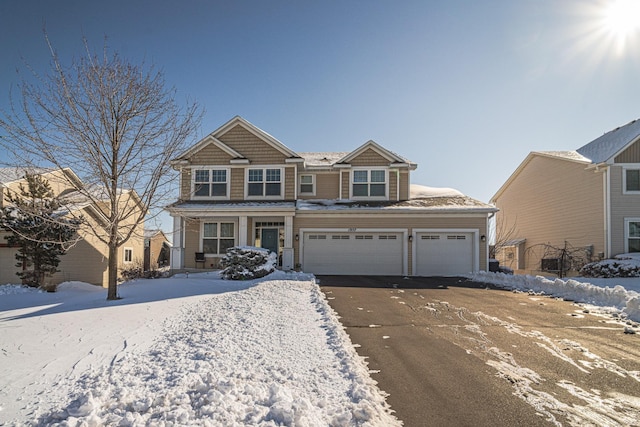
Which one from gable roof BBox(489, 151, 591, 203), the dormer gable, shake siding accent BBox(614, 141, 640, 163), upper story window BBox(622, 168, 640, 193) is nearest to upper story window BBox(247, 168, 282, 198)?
the dormer gable

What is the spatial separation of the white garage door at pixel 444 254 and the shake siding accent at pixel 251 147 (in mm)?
7642

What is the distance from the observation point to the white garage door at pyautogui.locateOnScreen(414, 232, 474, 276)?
53.0 feet

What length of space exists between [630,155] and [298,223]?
15.2 m

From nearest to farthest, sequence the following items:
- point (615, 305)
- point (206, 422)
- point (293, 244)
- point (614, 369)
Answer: point (206, 422)
point (614, 369)
point (615, 305)
point (293, 244)

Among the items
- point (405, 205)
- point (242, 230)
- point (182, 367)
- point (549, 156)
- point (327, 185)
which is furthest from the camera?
point (549, 156)

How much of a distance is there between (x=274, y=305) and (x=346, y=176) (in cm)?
1100

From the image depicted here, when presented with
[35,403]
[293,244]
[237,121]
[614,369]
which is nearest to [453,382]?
[614,369]

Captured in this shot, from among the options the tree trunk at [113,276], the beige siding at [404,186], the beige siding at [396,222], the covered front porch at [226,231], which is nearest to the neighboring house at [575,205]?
the beige siding at [396,222]

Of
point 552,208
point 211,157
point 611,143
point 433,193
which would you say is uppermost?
point 611,143

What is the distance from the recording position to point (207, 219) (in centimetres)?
1633

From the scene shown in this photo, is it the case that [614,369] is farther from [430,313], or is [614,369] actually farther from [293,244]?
[293,244]

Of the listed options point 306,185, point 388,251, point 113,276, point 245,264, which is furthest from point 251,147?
point 113,276

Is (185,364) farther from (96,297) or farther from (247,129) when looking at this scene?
(247,129)

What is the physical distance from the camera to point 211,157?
674 inches
